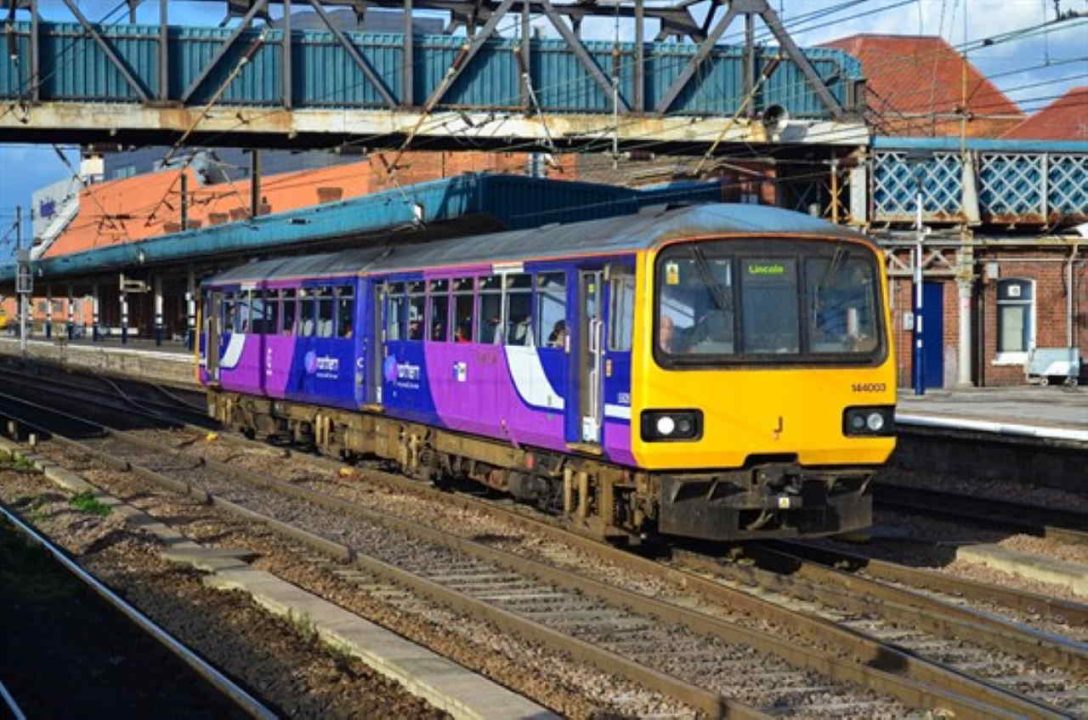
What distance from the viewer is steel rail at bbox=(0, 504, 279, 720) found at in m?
8.14

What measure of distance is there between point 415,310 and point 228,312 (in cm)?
944

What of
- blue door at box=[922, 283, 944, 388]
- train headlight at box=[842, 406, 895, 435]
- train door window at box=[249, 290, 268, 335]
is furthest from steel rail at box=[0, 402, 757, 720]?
blue door at box=[922, 283, 944, 388]

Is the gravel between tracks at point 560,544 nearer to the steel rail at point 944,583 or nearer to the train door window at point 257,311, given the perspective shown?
the steel rail at point 944,583

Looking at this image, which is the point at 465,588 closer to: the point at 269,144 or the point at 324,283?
the point at 324,283

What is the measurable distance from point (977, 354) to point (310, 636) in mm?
26951

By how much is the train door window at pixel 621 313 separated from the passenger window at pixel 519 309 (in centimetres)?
189

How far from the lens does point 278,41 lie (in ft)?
87.9

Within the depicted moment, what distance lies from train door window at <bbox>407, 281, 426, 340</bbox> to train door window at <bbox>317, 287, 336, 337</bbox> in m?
3.10

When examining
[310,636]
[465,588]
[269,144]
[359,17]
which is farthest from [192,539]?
[359,17]

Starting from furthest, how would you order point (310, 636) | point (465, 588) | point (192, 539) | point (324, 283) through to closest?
1. point (324, 283)
2. point (192, 539)
3. point (465, 588)
4. point (310, 636)

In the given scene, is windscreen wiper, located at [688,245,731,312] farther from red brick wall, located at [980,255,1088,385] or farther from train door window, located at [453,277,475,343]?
red brick wall, located at [980,255,1088,385]

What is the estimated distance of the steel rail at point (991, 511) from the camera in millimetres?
14252

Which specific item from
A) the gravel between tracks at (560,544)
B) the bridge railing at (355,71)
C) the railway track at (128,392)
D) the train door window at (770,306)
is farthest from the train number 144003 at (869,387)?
the railway track at (128,392)

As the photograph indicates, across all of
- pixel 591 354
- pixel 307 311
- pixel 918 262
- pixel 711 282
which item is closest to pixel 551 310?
pixel 591 354
